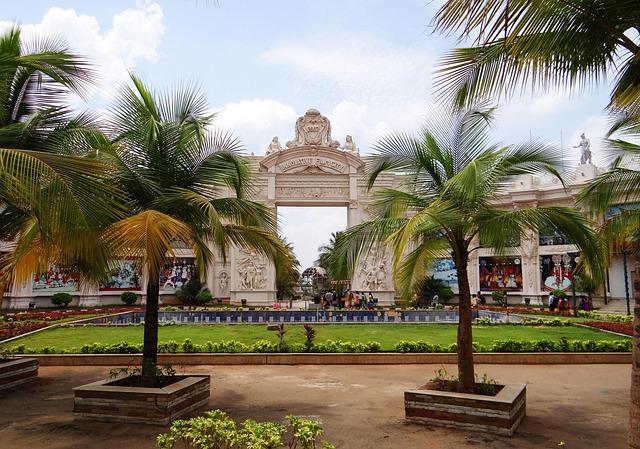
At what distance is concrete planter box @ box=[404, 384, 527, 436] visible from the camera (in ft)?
19.7

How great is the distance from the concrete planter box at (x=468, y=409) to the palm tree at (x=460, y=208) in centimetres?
54

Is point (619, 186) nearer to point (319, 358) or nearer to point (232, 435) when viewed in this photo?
point (319, 358)

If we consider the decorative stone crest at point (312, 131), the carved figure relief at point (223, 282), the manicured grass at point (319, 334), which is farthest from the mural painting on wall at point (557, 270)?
the carved figure relief at point (223, 282)

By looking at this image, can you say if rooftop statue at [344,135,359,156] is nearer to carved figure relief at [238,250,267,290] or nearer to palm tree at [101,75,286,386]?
carved figure relief at [238,250,267,290]

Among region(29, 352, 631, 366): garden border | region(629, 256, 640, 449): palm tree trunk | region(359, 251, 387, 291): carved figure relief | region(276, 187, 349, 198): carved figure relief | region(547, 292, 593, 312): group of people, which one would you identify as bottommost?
region(29, 352, 631, 366): garden border

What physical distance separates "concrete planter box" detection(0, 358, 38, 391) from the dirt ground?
0.69 ft

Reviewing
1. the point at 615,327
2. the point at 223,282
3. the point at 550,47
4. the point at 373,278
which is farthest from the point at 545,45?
the point at 223,282

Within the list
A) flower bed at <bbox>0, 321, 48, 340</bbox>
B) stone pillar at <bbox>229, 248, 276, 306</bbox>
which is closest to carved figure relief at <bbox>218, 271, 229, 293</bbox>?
stone pillar at <bbox>229, 248, 276, 306</bbox>

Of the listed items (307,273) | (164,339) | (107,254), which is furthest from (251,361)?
(307,273)

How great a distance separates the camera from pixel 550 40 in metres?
3.88

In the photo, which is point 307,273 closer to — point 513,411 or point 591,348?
point 591,348

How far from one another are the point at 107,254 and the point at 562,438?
18.9 ft

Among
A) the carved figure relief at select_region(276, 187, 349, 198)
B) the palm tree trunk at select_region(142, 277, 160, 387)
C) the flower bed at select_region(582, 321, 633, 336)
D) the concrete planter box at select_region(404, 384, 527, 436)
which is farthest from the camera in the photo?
the carved figure relief at select_region(276, 187, 349, 198)

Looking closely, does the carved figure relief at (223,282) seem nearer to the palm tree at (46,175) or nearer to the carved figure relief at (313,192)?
the carved figure relief at (313,192)
